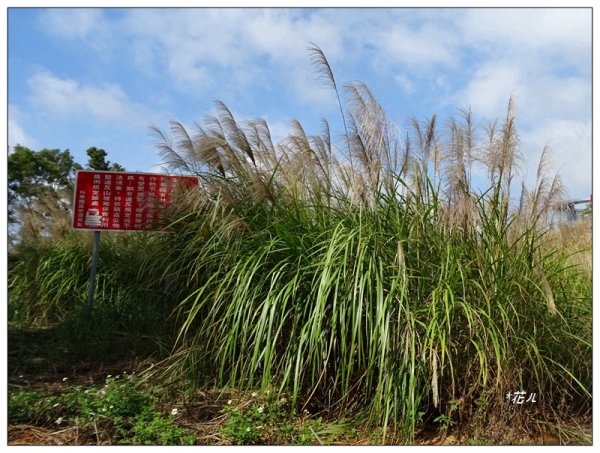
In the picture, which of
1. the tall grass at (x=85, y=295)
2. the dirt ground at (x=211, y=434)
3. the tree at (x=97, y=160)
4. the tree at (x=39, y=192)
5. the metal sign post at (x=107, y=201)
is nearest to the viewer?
the dirt ground at (x=211, y=434)

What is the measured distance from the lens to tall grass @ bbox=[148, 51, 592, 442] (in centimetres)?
296

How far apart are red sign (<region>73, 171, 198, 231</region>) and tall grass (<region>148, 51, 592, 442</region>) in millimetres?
1724

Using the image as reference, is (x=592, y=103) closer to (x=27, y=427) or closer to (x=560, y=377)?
(x=560, y=377)

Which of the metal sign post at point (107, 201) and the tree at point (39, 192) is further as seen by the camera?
the tree at point (39, 192)

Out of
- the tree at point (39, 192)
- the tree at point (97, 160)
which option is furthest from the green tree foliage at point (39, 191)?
the tree at point (97, 160)

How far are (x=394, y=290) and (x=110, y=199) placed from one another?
334 cm

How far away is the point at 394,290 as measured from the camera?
305 cm

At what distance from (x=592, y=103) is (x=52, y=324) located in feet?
17.1

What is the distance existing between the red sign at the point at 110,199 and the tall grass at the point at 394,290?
67.9 inches

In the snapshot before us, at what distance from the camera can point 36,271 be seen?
19.9 ft

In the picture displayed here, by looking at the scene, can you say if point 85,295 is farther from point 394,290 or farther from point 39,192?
point 394,290

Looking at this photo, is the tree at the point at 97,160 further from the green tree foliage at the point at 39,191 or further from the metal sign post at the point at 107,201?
the metal sign post at the point at 107,201

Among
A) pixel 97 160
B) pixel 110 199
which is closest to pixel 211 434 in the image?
pixel 110 199

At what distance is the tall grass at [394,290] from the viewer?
2965mm
